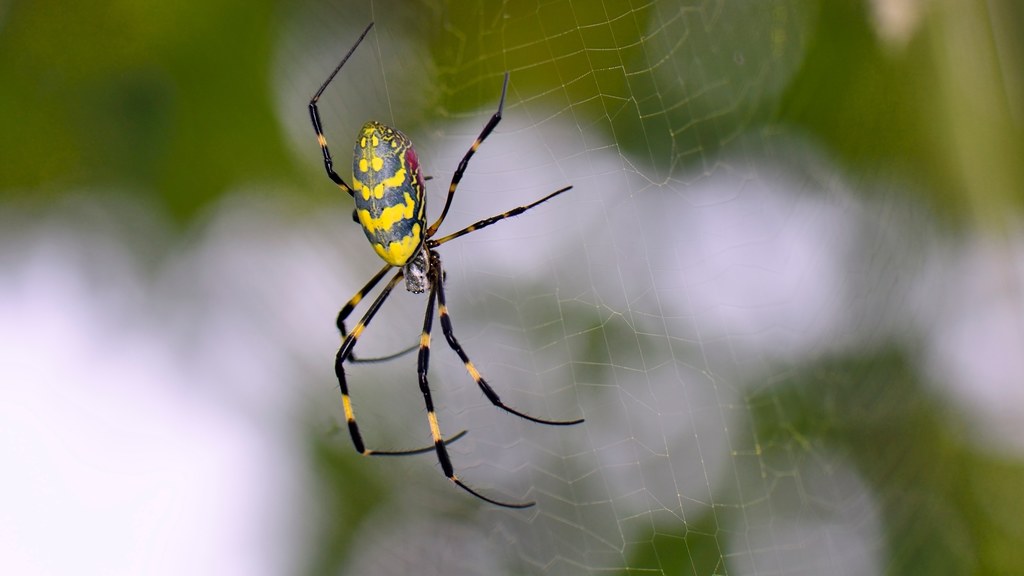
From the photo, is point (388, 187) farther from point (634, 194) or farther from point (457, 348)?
point (634, 194)

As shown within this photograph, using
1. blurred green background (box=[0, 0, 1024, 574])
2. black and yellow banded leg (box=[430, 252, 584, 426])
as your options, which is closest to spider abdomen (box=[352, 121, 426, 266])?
black and yellow banded leg (box=[430, 252, 584, 426])

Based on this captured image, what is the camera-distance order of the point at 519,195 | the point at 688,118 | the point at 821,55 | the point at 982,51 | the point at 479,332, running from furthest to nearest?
the point at 479,332, the point at 519,195, the point at 688,118, the point at 821,55, the point at 982,51

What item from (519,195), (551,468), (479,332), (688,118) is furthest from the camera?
(479,332)

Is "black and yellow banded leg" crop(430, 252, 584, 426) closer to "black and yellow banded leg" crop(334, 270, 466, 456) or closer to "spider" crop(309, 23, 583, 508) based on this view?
"spider" crop(309, 23, 583, 508)

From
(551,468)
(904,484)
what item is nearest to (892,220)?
(904,484)

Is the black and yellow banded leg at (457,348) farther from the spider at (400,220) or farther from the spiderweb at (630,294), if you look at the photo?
the spiderweb at (630,294)

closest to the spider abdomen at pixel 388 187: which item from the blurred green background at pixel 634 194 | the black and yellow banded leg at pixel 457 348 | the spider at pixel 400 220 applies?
the spider at pixel 400 220

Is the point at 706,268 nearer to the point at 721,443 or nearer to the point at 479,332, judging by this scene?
the point at 721,443
